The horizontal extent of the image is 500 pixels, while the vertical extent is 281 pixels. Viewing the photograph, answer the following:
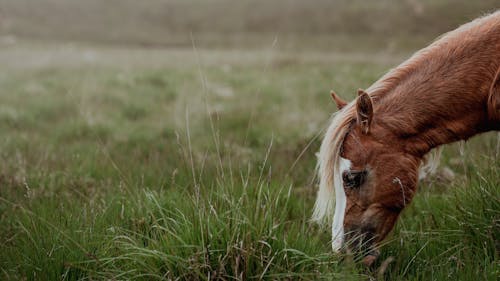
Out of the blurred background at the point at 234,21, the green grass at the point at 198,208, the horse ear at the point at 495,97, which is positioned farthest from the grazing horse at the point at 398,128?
the blurred background at the point at 234,21

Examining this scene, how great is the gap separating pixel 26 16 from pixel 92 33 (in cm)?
683

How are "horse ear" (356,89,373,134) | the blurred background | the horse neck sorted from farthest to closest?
the blurred background
the horse neck
"horse ear" (356,89,373,134)

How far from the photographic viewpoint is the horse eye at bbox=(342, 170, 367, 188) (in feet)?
11.7

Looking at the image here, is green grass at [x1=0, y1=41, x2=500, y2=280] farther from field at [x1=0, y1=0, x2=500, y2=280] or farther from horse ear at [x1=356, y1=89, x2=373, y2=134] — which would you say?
horse ear at [x1=356, y1=89, x2=373, y2=134]

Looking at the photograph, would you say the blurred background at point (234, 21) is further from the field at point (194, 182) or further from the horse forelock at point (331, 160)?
the horse forelock at point (331, 160)

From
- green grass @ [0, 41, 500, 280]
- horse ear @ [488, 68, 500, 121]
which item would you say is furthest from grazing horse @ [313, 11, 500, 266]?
green grass @ [0, 41, 500, 280]

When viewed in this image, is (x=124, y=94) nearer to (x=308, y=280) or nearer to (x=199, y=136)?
(x=199, y=136)

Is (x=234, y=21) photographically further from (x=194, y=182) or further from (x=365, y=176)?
(x=194, y=182)

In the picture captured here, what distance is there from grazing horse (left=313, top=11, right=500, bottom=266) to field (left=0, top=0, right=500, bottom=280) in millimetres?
240

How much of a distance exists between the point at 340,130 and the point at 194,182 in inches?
43.1

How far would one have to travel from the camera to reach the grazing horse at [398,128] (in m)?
3.57

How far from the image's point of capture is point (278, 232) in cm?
329

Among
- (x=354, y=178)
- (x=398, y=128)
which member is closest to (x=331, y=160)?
(x=354, y=178)

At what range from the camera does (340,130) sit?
3611 mm
